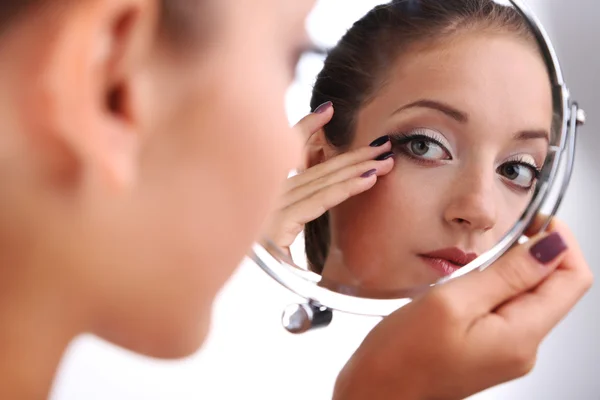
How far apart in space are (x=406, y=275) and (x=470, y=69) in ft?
0.62

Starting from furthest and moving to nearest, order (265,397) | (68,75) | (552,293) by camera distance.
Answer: (265,397) < (552,293) < (68,75)

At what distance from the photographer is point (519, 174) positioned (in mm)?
532

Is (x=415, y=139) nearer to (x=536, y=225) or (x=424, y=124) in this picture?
(x=424, y=124)

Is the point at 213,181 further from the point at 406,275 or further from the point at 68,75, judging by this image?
the point at 406,275

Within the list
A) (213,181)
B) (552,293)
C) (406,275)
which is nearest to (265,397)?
(406,275)

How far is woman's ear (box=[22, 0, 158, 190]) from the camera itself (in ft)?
0.83

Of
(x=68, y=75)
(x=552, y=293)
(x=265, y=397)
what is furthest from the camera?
(x=265, y=397)

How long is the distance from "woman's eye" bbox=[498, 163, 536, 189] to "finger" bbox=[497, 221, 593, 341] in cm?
6

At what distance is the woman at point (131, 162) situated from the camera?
260mm

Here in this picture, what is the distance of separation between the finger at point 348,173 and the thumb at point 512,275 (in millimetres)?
118

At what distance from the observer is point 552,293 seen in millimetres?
467

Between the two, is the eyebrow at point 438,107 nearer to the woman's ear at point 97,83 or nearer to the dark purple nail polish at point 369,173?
the dark purple nail polish at point 369,173

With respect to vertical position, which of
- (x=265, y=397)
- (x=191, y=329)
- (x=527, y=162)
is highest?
(x=527, y=162)

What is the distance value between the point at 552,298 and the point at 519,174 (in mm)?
119
